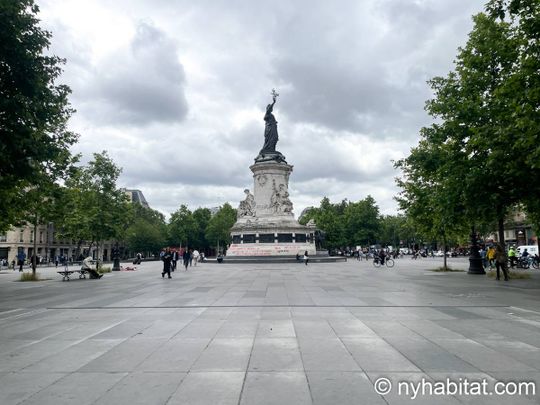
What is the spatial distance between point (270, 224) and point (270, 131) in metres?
16.4

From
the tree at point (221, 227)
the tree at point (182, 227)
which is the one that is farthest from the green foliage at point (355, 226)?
the tree at point (182, 227)

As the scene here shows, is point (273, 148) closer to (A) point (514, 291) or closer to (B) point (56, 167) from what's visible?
(B) point (56, 167)

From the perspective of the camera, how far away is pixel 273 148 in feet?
209

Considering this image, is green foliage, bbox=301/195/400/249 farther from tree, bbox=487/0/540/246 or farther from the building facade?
tree, bbox=487/0/540/246

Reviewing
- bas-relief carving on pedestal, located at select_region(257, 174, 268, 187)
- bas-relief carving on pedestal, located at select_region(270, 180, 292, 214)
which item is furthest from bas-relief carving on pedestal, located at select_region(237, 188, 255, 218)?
bas-relief carving on pedestal, located at select_region(270, 180, 292, 214)

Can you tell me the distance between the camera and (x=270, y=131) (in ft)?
211

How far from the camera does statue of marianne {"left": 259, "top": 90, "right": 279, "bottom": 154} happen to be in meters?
63.6

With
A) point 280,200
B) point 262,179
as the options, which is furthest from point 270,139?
point 280,200

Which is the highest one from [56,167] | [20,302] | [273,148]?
[273,148]

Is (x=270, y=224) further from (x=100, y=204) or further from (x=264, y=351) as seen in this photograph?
(x=264, y=351)

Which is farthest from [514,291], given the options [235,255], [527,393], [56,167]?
[235,255]

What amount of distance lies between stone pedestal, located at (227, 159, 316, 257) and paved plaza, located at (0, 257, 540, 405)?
39824mm

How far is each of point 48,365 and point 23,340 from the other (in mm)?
2673

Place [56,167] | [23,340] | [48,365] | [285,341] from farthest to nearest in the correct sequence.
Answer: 1. [56,167]
2. [23,340]
3. [285,341]
4. [48,365]
